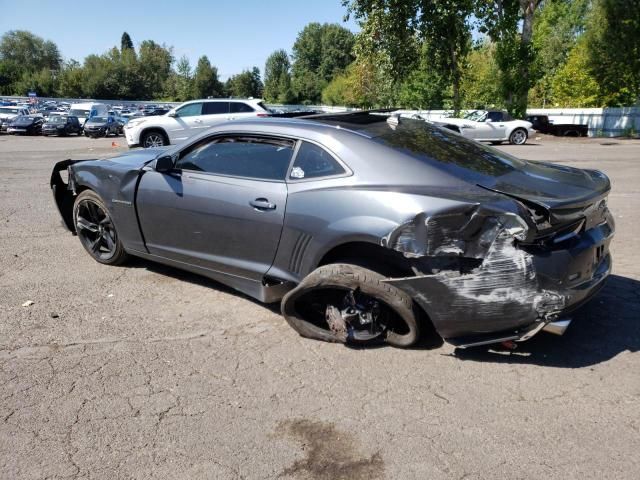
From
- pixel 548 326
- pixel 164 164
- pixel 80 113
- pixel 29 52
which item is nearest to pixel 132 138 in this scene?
pixel 164 164

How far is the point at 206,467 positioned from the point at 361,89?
199 feet

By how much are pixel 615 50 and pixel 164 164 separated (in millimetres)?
35562

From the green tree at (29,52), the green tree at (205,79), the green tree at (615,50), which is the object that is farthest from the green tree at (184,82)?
the green tree at (615,50)

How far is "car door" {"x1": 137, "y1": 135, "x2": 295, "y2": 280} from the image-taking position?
389 cm

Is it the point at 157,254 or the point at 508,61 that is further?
the point at 508,61

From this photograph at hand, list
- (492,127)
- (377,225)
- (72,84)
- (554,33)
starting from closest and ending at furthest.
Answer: (377,225) → (492,127) → (554,33) → (72,84)

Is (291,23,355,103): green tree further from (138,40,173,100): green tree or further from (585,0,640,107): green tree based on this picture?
(585,0,640,107): green tree

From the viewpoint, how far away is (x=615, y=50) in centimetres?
3247

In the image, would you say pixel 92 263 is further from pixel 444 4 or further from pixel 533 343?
pixel 444 4

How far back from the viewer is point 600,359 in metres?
3.43

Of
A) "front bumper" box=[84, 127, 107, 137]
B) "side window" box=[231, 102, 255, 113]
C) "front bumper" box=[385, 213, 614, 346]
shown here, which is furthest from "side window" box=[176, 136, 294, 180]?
"front bumper" box=[84, 127, 107, 137]

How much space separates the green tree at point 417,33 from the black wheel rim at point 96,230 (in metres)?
24.3

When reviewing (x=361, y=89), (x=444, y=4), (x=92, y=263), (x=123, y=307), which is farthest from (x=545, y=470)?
(x=361, y=89)

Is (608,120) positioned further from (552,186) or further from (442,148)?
(552,186)
